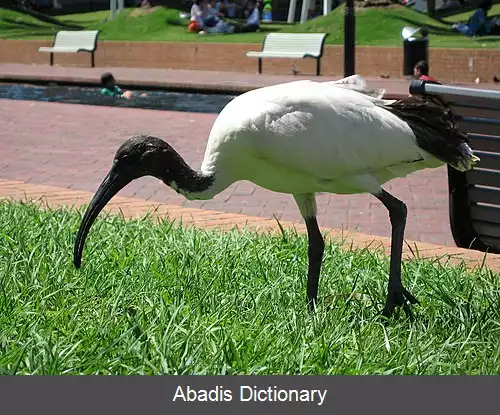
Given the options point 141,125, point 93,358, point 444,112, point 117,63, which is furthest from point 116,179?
point 117,63

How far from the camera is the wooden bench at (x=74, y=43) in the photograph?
2436cm

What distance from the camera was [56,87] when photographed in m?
20.2

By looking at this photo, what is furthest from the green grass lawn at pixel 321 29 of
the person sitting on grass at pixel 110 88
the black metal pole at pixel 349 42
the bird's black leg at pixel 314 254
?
the bird's black leg at pixel 314 254

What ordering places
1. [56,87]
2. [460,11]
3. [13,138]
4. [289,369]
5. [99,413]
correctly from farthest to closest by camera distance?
[460,11], [56,87], [13,138], [289,369], [99,413]

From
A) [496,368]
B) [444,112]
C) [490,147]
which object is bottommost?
[496,368]

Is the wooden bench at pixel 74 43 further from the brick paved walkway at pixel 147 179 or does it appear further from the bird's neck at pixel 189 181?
the bird's neck at pixel 189 181

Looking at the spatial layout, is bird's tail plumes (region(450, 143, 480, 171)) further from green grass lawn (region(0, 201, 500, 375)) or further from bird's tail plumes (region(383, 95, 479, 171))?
green grass lawn (region(0, 201, 500, 375))

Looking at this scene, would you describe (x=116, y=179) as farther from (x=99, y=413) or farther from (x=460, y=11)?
(x=460, y=11)

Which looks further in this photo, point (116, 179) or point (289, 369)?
point (116, 179)

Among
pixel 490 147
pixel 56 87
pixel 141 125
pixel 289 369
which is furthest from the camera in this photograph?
pixel 56 87

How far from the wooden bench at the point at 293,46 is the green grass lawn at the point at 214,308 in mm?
15060

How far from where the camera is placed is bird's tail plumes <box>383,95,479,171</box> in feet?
14.3

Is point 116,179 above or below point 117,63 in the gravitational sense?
above

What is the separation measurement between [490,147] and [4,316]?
8.79ft
